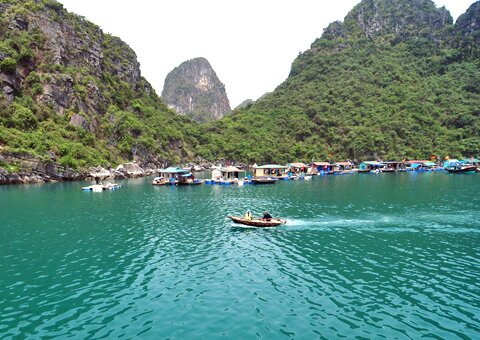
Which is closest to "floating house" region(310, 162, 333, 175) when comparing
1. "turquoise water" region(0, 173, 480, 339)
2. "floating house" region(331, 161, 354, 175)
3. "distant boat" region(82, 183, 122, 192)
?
"floating house" region(331, 161, 354, 175)

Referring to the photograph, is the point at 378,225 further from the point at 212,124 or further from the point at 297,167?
the point at 212,124

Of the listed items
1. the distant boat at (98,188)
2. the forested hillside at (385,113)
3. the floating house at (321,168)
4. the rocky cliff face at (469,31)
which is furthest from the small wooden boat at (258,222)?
the rocky cliff face at (469,31)

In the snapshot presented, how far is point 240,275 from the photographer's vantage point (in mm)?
21297

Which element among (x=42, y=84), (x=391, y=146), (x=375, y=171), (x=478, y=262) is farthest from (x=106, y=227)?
(x=391, y=146)

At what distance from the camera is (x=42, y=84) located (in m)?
104

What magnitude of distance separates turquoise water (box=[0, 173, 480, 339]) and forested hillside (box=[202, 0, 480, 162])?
10870 cm

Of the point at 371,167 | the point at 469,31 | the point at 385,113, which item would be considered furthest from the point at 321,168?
the point at 469,31

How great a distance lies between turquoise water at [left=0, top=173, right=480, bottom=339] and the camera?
1505 centimetres

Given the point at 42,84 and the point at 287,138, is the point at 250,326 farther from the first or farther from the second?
the point at 287,138

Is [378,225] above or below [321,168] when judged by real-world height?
below

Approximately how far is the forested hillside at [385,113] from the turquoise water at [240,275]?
109 m

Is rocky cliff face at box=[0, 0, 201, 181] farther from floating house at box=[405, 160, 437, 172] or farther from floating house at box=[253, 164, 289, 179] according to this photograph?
floating house at box=[405, 160, 437, 172]

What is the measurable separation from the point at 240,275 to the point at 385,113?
153m

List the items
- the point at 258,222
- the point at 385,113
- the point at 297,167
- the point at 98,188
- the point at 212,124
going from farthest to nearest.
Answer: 1. the point at 212,124
2. the point at 385,113
3. the point at 297,167
4. the point at 98,188
5. the point at 258,222
